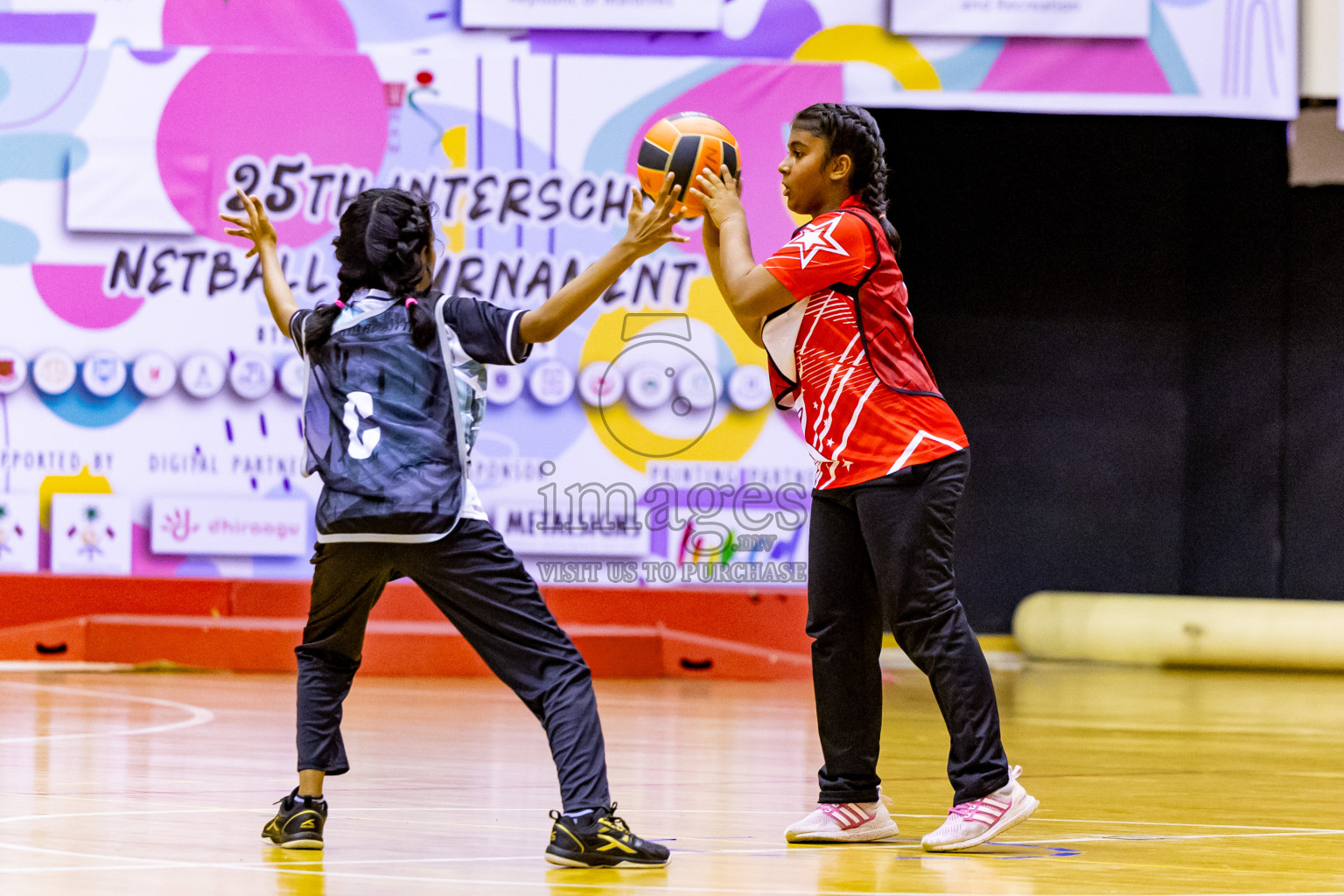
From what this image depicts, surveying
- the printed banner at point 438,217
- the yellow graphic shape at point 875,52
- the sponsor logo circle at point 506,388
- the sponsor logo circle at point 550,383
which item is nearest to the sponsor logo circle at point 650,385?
the printed banner at point 438,217

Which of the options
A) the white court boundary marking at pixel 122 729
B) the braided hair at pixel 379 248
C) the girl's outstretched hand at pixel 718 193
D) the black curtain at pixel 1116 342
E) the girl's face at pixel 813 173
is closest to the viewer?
the braided hair at pixel 379 248

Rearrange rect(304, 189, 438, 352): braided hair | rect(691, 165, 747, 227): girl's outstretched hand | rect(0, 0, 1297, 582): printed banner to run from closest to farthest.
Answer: rect(304, 189, 438, 352): braided hair → rect(691, 165, 747, 227): girl's outstretched hand → rect(0, 0, 1297, 582): printed banner

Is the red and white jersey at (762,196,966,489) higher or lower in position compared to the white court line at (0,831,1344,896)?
higher

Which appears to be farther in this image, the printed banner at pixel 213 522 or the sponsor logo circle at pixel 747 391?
the sponsor logo circle at pixel 747 391

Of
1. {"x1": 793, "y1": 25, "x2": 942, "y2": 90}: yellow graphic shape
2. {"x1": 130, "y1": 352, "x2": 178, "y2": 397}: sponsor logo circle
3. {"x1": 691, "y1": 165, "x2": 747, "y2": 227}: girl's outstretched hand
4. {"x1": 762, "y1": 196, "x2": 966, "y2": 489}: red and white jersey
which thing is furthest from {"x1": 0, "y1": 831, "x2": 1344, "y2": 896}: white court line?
{"x1": 793, "y1": 25, "x2": 942, "y2": 90}: yellow graphic shape

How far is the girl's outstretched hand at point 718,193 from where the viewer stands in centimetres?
375

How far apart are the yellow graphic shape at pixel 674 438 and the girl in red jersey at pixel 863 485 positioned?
5529 millimetres

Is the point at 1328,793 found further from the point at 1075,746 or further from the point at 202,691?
the point at 202,691

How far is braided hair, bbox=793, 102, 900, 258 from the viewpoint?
384 centimetres

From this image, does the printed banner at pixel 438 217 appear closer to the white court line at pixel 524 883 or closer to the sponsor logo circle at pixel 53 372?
the sponsor logo circle at pixel 53 372

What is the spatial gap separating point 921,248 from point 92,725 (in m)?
7.65

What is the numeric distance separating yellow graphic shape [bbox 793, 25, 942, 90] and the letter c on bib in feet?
21.8

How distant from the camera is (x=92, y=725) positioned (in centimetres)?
598

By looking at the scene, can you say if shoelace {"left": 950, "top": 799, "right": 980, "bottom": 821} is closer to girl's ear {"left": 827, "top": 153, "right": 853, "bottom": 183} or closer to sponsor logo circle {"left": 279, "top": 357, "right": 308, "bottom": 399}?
girl's ear {"left": 827, "top": 153, "right": 853, "bottom": 183}
